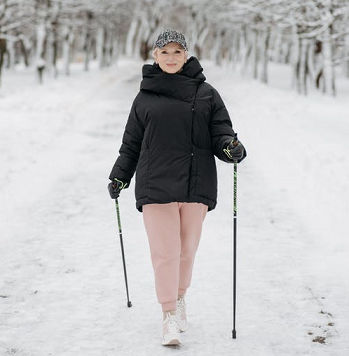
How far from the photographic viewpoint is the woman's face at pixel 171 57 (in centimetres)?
415

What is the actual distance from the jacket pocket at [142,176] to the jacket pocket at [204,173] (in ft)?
1.10

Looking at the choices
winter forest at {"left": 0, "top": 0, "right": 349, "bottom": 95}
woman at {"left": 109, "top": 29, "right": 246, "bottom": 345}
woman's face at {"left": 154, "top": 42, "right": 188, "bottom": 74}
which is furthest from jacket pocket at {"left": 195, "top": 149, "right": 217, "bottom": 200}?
winter forest at {"left": 0, "top": 0, "right": 349, "bottom": 95}

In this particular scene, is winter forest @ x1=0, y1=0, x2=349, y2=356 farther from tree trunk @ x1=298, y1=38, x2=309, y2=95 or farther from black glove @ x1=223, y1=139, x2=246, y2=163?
tree trunk @ x1=298, y1=38, x2=309, y2=95

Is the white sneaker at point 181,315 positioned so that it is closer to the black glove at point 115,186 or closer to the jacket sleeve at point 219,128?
the black glove at point 115,186

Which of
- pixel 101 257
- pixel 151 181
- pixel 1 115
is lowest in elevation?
pixel 1 115

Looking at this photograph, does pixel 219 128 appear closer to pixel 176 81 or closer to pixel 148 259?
pixel 176 81

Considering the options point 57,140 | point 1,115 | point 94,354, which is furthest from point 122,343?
point 1,115

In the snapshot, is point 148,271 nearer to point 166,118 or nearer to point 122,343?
point 122,343

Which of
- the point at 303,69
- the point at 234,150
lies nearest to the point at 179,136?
the point at 234,150

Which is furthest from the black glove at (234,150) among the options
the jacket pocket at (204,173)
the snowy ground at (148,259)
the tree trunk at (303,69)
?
the tree trunk at (303,69)

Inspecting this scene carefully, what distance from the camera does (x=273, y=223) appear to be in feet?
25.7

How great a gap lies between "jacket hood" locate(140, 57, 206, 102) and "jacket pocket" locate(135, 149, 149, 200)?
420 millimetres

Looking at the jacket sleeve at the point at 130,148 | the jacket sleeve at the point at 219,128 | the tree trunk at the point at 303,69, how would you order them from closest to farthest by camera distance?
1. the jacket sleeve at the point at 219,128
2. the jacket sleeve at the point at 130,148
3. the tree trunk at the point at 303,69

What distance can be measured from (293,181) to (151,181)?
6.48m
